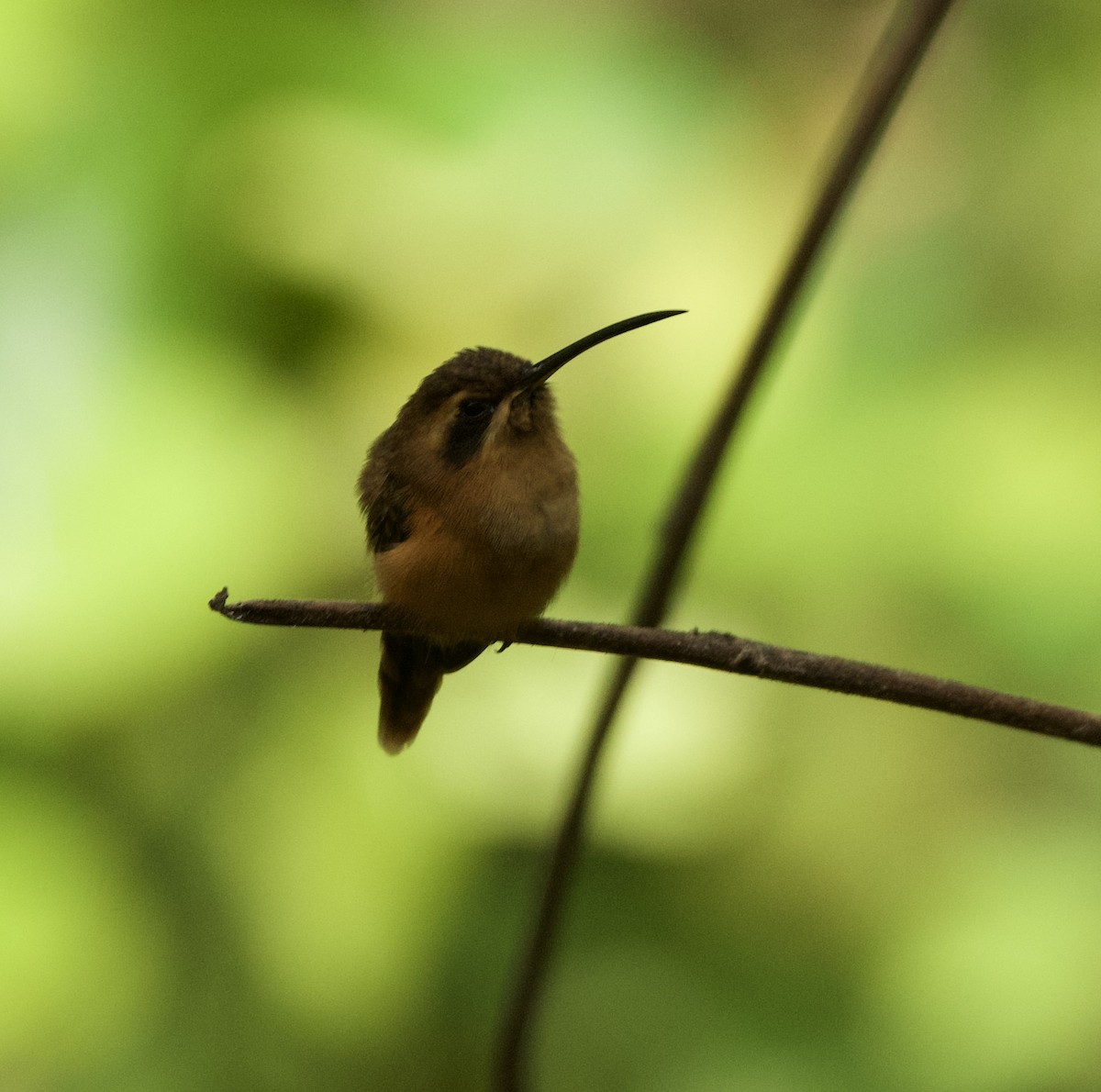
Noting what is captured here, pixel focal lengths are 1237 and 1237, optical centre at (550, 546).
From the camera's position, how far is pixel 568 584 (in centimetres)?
190

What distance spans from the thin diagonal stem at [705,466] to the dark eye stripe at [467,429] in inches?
7.3

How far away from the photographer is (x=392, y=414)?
1.94m

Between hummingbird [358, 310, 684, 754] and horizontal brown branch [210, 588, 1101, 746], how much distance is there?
0.60 feet

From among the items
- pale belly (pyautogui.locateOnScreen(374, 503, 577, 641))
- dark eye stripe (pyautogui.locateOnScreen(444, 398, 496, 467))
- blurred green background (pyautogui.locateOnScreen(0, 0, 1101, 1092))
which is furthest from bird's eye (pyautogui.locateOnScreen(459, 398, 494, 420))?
blurred green background (pyautogui.locateOnScreen(0, 0, 1101, 1092))

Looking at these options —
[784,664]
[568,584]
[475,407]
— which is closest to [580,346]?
[475,407]

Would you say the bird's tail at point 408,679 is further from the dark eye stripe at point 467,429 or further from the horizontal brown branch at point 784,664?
the horizontal brown branch at point 784,664

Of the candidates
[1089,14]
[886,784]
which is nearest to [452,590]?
[886,784]

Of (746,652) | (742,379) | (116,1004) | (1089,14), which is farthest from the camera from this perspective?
(1089,14)

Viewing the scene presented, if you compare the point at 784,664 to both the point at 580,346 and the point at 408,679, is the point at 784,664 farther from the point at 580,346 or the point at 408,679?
the point at 408,679

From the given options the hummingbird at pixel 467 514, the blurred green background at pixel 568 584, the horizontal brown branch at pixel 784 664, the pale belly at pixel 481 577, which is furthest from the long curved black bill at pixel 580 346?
the blurred green background at pixel 568 584

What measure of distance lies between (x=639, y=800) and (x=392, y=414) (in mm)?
705

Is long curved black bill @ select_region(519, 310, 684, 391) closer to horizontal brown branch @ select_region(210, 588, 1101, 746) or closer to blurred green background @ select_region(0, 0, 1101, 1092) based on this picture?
horizontal brown branch @ select_region(210, 588, 1101, 746)

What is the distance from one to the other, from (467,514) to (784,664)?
0.38m

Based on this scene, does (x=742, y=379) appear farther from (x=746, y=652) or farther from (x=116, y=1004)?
(x=116, y=1004)
